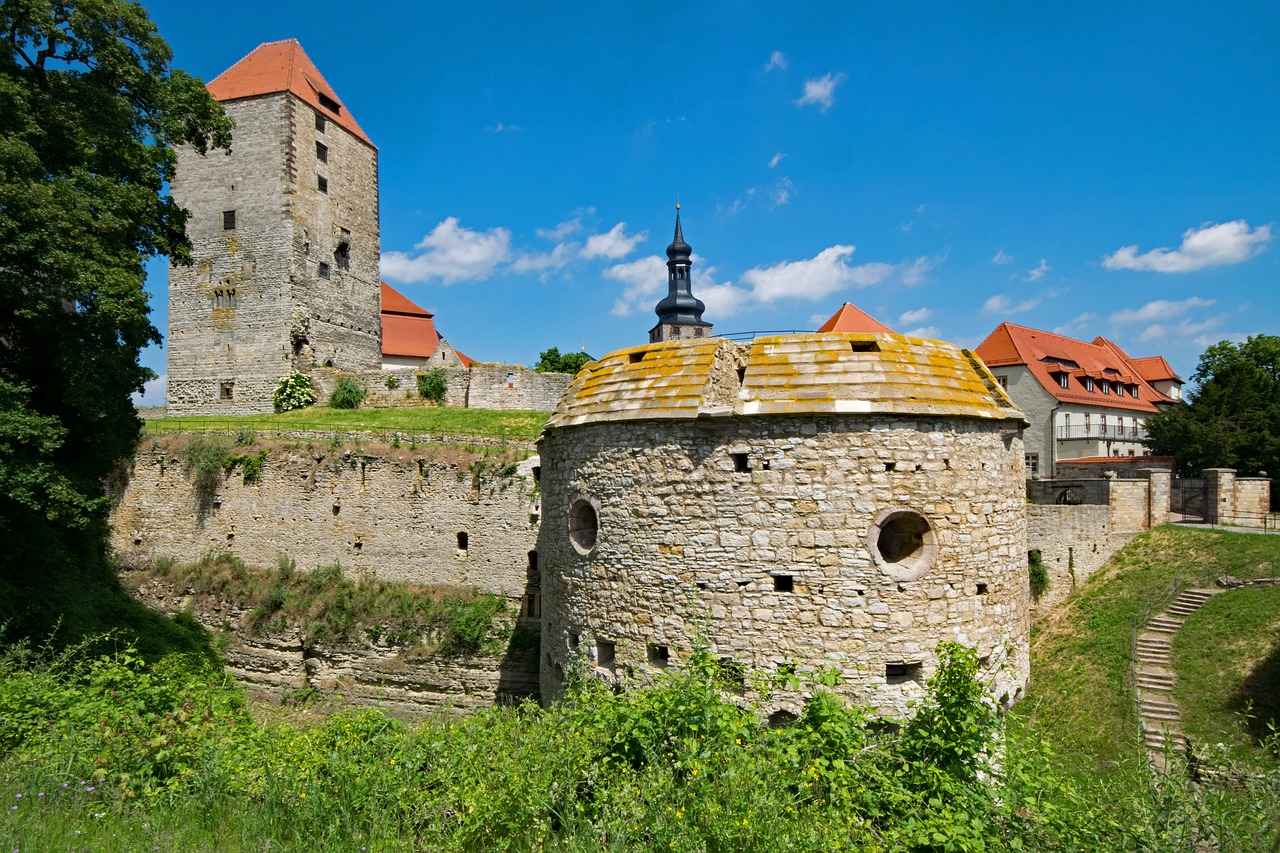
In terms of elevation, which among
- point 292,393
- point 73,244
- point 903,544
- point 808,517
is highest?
point 73,244

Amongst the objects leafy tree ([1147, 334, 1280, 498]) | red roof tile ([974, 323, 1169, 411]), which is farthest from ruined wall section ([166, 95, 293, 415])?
leafy tree ([1147, 334, 1280, 498])

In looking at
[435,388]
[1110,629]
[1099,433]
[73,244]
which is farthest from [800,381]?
[1099,433]

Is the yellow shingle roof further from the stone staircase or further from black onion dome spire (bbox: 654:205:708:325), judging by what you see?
black onion dome spire (bbox: 654:205:708:325)

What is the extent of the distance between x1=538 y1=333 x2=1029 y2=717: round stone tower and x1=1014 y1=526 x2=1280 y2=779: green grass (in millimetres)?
6914

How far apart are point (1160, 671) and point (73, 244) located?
2443 cm

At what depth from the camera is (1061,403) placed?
3388cm

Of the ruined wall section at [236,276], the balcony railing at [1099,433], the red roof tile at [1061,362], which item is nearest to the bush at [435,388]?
the ruined wall section at [236,276]

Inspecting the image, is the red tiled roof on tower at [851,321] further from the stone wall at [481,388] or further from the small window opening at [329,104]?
the small window opening at [329,104]

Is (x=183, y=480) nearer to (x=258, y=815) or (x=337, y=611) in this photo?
(x=337, y=611)

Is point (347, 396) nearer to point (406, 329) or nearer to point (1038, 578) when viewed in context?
point (406, 329)

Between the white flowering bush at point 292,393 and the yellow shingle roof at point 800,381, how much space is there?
81.5 feet

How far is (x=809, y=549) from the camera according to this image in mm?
8328

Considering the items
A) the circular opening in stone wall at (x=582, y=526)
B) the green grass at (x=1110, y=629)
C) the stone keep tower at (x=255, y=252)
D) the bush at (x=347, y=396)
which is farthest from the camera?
the stone keep tower at (x=255, y=252)

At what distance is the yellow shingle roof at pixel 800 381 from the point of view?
335 inches
